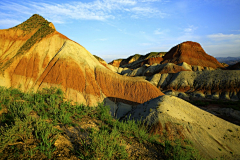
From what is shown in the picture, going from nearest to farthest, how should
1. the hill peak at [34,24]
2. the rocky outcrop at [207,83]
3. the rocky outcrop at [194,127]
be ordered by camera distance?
the rocky outcrop at [194,127], the hill peak at [34,24], the rocky outcrop at [207,83]

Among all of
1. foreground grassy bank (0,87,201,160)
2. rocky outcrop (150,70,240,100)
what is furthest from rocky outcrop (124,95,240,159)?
rocky outcrop (150,70,240,100)

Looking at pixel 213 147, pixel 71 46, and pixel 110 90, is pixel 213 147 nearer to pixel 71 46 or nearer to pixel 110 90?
pixel 110 90

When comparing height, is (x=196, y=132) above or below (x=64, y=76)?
below

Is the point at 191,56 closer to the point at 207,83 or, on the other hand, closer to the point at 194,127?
the point at 207,83

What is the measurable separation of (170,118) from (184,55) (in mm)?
74417

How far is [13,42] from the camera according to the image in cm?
3033

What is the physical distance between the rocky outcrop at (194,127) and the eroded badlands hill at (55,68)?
13068mm

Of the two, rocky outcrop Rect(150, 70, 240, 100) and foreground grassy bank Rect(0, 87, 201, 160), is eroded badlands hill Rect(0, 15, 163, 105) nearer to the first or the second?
foreground grassy bank Rect(0, 87, 201, 160)

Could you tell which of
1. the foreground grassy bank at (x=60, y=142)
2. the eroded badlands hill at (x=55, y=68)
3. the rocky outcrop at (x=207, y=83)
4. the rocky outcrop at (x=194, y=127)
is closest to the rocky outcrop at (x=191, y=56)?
the rocky outcrop at (x=207, y=83)

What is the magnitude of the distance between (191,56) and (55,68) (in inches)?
3023

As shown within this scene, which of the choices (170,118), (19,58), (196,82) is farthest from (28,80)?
(196,82)

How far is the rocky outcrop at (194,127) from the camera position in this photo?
13898 mm

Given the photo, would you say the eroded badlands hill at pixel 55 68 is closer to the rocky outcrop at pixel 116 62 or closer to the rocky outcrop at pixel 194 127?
the rocky outcrop at pixel 194 127

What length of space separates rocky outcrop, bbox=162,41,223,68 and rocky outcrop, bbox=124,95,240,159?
6579 centimetres
